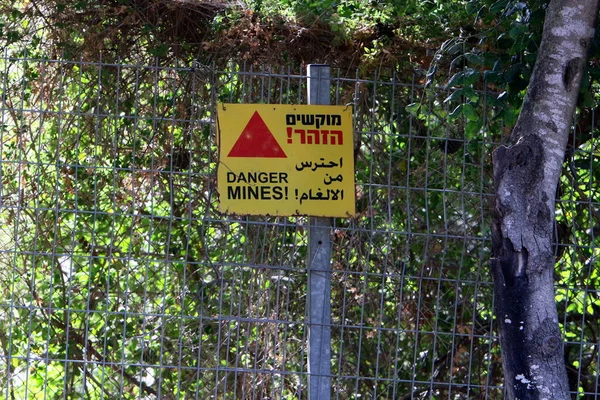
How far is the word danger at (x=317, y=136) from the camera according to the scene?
422 cm

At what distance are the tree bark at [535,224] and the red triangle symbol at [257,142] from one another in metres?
1.21

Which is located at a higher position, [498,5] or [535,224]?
[498,5]

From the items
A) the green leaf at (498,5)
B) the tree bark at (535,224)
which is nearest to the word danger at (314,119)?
the green leaf at (498,5)

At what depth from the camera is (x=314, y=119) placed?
4.23m

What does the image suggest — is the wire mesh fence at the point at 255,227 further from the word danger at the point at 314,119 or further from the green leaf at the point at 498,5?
the green leaf at the point at 498,5

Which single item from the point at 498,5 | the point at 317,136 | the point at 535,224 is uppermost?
the point at 498,5

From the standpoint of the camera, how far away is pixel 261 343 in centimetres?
456

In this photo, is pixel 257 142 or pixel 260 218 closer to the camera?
pixel 257 142

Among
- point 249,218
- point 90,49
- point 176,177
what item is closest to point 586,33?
point 249,218

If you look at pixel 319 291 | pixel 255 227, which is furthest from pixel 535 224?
pixel 255 227

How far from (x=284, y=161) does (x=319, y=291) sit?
65 cm

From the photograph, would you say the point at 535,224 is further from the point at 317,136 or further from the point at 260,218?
the point at 260,218

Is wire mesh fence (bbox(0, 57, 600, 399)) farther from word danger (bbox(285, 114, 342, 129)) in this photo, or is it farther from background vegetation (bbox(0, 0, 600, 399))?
word danger (bbox(285, 114, 342, 129))

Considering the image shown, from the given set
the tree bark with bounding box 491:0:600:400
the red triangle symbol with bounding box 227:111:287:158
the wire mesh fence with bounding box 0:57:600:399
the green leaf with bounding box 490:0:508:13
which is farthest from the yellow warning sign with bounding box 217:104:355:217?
the tree bark with bounding box 491:0:600:400
